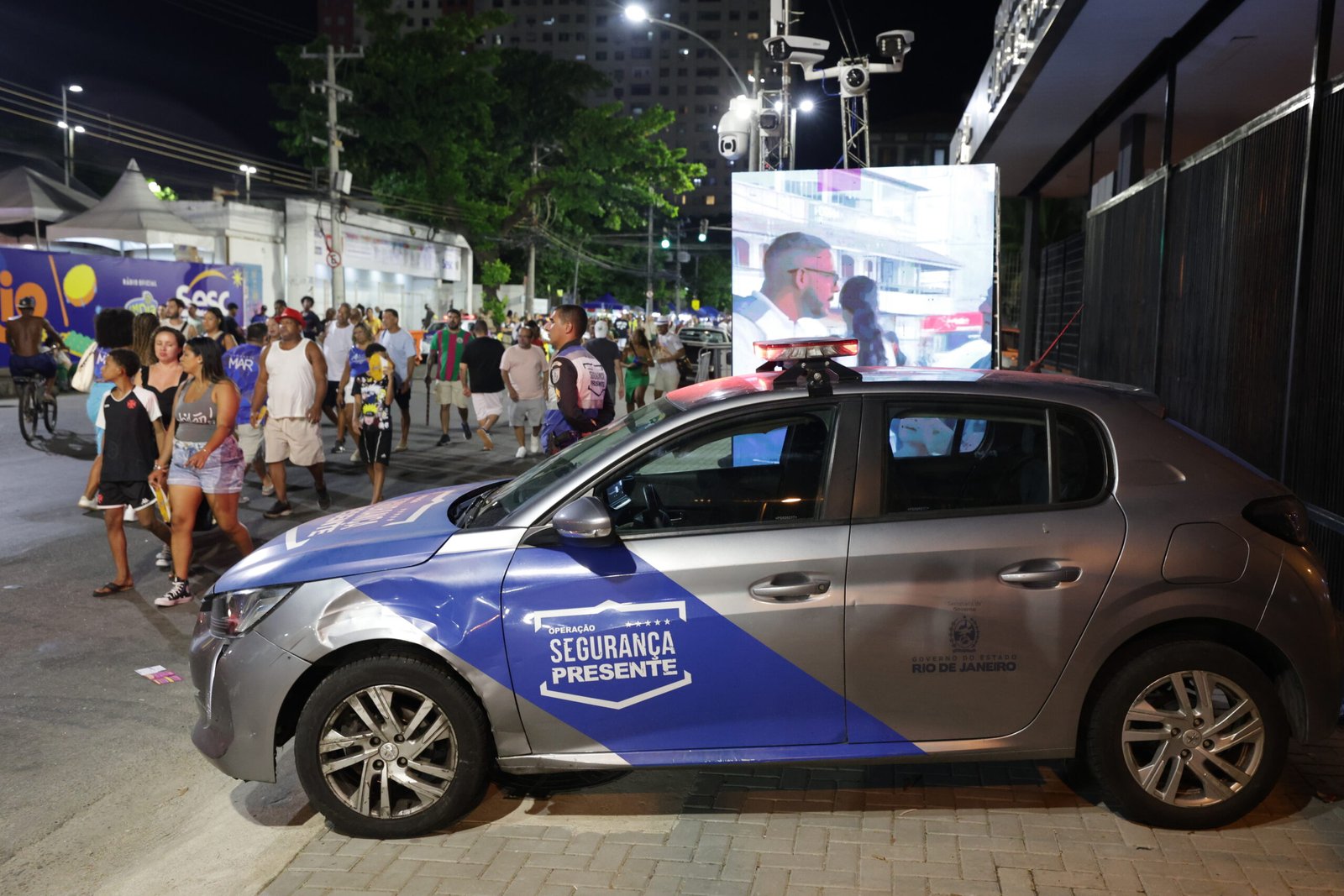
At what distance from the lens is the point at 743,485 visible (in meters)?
4.86

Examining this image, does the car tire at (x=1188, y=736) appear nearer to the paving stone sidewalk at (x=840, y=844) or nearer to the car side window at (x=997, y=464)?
the paving stone sidewalk at (x=840, y=844)

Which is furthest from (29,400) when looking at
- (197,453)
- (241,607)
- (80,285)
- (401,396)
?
(241,607)

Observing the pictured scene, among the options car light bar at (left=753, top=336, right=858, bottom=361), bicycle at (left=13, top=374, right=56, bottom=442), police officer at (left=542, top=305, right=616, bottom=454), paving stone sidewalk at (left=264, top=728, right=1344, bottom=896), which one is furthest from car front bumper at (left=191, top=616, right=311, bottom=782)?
bicycle at (left=13, top=374, right=56, bottom=442)

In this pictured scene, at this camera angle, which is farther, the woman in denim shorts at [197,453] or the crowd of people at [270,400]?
the crowd of people at [270,400]

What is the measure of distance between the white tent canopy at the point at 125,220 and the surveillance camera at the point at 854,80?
1619 centimetres

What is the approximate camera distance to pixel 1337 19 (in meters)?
7.93

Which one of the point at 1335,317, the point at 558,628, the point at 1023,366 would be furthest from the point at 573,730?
the point at 1023,366

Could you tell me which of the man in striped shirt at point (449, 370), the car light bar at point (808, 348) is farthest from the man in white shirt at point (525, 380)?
the car light bar at point (808, 348)

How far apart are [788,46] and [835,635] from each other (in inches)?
520

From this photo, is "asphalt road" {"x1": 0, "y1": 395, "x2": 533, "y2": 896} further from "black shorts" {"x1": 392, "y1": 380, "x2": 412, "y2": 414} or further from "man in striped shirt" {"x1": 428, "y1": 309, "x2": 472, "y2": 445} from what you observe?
"man in striped shirt" {"x1": 428, "y1": 309, "x2": 472, "y2": 445}

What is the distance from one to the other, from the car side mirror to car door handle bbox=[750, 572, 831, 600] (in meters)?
0.56

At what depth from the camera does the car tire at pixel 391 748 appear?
3996mm

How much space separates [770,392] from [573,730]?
1.41 m

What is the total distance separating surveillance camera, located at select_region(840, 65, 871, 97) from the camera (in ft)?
55.2
